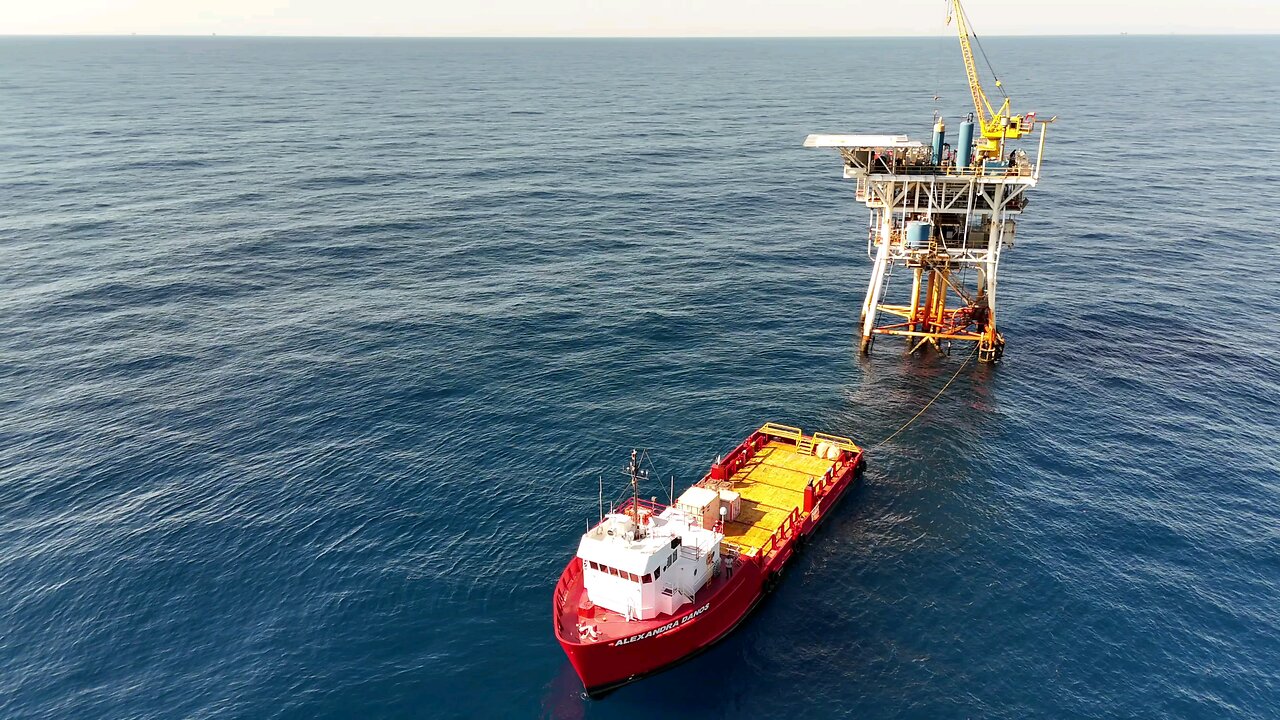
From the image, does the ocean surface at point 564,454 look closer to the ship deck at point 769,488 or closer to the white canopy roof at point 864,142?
the ship deck at point 769,488

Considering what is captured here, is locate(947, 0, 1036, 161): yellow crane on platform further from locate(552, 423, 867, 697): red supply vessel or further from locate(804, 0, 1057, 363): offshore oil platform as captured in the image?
locate(552, 423, 867, 697): red supply vessel

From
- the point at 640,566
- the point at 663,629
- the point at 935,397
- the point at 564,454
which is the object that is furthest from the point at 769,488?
the point at 935,397

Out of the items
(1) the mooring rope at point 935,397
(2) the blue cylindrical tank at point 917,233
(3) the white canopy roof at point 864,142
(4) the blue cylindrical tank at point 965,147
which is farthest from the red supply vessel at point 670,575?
(4) the blue cylindrical tank at point 965,147

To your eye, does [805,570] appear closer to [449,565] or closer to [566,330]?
[449,565]

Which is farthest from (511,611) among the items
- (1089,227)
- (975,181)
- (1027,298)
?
(1089,227)

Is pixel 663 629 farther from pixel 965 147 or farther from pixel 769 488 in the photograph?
pixel 965 147

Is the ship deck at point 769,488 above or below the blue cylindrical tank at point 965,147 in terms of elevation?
below
